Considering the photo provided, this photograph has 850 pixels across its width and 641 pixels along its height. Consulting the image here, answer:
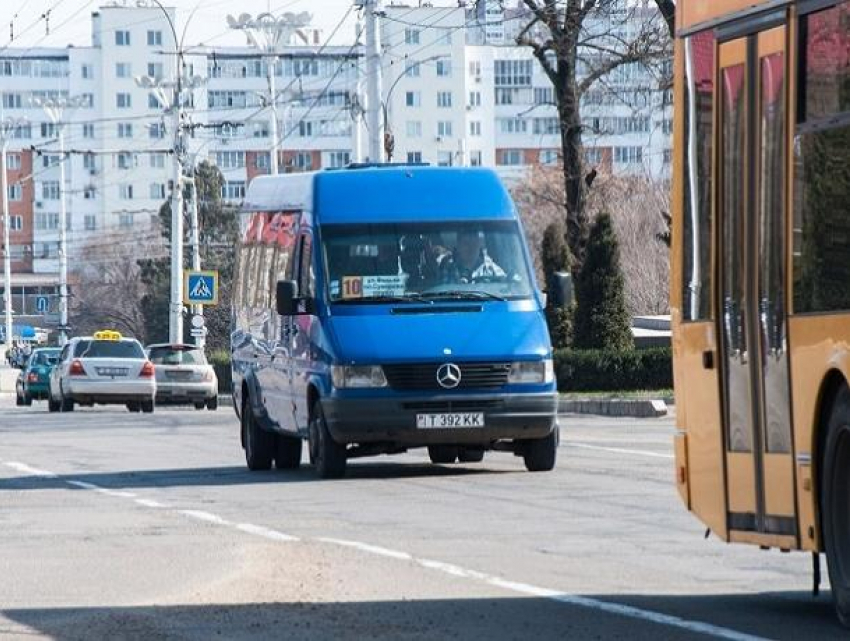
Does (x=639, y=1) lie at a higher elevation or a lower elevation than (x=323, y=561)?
higher

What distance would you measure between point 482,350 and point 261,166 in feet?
526

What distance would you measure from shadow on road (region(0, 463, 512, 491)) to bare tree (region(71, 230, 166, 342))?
102470 mm

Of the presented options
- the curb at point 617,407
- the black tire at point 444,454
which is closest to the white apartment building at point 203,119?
the curb at point 617,407

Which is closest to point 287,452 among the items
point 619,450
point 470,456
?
point 470,456

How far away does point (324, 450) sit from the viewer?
21.6m

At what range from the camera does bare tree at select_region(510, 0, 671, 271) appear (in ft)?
151

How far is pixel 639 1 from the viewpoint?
148ft

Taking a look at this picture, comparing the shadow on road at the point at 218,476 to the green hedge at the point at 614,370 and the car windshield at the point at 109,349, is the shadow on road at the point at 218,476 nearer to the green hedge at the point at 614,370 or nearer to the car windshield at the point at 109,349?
the green hedge at the point at 614,370

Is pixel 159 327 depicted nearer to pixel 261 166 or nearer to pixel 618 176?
pixel 618 176

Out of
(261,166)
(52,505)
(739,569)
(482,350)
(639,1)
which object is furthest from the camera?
(261,166)

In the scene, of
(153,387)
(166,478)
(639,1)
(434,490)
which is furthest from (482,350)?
(153,387)

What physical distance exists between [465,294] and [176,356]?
1302 inches

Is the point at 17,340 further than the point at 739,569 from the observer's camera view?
Yes

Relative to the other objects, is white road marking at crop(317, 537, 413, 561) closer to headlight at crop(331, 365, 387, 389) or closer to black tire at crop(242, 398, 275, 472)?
headlight at crop(331, 365, 387, 389)
